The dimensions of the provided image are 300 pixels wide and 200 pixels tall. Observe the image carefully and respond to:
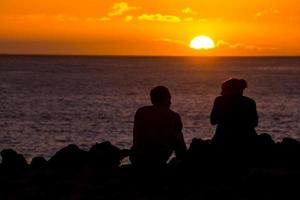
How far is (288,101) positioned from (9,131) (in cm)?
3977

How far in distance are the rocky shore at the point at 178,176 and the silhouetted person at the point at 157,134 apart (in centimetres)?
22

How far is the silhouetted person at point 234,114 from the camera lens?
12.7 m

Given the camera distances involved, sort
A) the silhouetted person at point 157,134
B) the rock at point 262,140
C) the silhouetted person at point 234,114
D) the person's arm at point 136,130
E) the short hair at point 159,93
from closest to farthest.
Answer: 1. the short hair at point 159,93
2. the silhouetted person at point 157,134
3. the person's arm at point 136,130
4. the silhouetted person at point 234,114
5. the rock at point 262,140

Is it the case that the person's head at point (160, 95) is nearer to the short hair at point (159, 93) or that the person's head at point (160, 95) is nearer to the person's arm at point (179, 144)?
the short hair at point (159, 93)

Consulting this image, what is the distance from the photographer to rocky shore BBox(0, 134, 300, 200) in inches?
442

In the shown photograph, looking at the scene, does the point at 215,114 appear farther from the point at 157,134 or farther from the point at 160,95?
the point at 160,95

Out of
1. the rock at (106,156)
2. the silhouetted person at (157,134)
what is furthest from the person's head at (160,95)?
the rock at (106,156)

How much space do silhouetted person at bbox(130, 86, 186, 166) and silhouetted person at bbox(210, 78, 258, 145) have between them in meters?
1.33

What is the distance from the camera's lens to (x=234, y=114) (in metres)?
12.8

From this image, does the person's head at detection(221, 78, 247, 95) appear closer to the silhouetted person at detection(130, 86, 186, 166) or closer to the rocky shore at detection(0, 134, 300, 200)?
the rocky shore at detection(0, 134, 300, 200)

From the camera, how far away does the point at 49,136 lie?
1731 inches

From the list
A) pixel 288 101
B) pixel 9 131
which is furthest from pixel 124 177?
pixel 288 101

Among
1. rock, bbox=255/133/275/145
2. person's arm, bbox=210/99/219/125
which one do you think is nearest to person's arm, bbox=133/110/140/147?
person's arm, bbox=210/99/219/125

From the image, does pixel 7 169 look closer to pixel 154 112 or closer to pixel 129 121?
pixel 154 112
